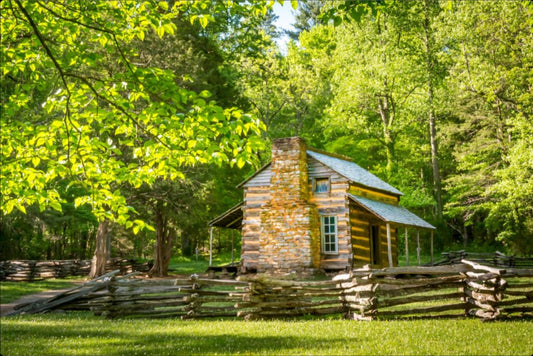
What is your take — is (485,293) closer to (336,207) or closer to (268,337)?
(268,337)

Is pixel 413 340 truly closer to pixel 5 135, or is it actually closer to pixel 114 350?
pixel 114 350

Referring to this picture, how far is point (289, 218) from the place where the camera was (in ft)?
72.2

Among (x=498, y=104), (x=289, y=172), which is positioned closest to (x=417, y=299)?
(x=289, y=172)

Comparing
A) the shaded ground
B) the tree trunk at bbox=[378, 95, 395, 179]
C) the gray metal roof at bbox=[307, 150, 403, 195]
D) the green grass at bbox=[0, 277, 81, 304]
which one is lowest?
the shaded ground

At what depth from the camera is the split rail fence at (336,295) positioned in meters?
10.8

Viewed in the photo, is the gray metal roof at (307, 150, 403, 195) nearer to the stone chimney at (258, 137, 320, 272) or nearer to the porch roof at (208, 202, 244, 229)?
the stone chimney at (258, 137, 320, 272)

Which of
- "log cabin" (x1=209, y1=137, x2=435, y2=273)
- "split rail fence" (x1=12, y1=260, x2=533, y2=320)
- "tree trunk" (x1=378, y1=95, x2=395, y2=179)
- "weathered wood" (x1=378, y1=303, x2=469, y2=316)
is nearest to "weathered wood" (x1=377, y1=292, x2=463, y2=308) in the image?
"split rail fence" (x1=12, y1=260, x2=533, y2=320)

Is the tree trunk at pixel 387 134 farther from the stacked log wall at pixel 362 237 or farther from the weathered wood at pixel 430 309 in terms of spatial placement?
the weathered wood at pixel 430 309

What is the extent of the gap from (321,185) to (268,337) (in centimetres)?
1494

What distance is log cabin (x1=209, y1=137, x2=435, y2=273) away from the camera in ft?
71.6

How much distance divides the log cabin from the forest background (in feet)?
12.5

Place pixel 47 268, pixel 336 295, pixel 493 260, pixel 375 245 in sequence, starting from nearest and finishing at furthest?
1. pixel 336 295
2. pixel 375 245
3. pixel 493 260
4. pixel 47 268

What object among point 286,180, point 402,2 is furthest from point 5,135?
point 402,2

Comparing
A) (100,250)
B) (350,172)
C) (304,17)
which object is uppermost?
(304,17)
